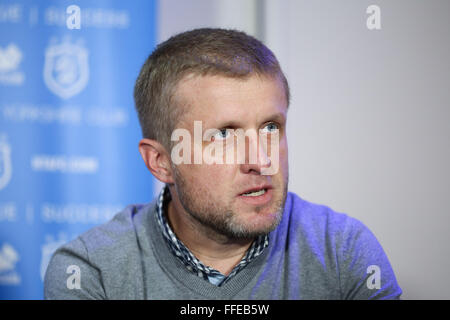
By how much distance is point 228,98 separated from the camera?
3.04ft

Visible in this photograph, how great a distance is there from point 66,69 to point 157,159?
0.74m

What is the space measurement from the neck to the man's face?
0.27 feet

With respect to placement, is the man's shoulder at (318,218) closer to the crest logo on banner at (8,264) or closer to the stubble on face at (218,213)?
the stubble on face at (218,213)

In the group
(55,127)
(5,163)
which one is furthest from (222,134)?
(5,163)

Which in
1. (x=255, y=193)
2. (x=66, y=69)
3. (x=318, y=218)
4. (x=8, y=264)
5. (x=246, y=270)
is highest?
(x=66, y=69)

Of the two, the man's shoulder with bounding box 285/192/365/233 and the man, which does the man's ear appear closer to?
the man

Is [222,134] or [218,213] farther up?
[222,134]

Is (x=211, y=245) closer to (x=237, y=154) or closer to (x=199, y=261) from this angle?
(x=199, y=261)

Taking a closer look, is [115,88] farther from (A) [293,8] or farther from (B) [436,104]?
(B) [436,104]

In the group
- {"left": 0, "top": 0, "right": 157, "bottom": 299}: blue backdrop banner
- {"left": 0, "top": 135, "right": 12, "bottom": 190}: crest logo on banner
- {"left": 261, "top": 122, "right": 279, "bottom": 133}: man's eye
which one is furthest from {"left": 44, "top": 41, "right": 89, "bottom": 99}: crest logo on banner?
{"left": 261, "top": 122, "right": 279, "bottom": 133}: man's eye

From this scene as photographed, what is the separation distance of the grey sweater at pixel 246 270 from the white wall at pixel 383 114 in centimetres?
21

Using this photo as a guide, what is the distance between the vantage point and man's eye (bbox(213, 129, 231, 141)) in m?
0.95
